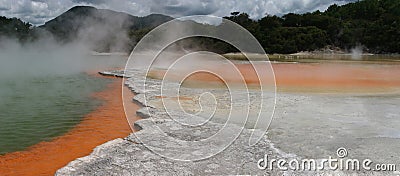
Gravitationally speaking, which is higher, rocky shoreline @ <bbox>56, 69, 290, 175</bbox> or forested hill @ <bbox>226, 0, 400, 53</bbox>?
forested hill @ <bbox>226, 0, 400, 53</bbox>

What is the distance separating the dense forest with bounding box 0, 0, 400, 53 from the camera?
2096 inches

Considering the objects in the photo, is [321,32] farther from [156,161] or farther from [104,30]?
[156,161]

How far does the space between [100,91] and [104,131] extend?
5.98m

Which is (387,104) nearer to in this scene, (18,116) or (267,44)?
(18,116)

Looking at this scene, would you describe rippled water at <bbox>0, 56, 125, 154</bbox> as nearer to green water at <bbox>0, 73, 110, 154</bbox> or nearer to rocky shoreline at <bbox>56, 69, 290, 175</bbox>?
green water at <bbox>0, 73, 110, 154</bbox>

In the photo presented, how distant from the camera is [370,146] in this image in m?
5.09

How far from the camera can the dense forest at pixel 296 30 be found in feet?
175

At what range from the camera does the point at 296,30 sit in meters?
57.3

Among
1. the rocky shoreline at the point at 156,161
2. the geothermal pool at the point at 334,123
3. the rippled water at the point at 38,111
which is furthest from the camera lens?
the rippled water at the point at 38,111

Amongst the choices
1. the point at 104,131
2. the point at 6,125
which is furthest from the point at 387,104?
the point at 6,125

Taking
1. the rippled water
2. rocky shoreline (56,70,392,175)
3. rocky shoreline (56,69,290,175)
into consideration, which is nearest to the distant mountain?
the rippled water

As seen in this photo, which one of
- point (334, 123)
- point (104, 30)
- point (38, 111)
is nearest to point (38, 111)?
point (38, 111)

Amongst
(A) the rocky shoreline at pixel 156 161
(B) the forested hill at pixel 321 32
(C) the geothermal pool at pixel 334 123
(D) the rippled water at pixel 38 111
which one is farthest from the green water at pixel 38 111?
(B) the forested hill at pixel 321 32

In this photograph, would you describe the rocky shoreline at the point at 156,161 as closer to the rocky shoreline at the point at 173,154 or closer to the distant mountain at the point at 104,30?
the rocky shoreline at the point at 173,154
